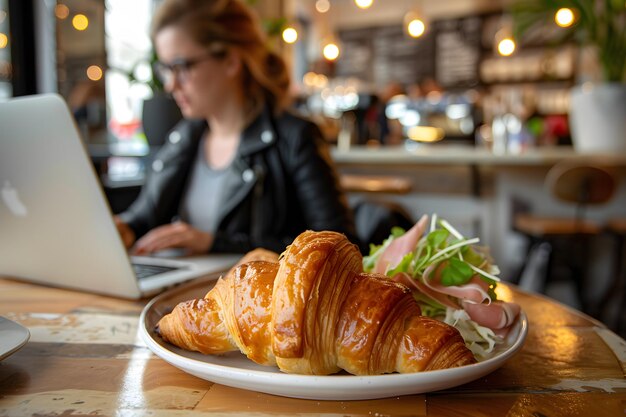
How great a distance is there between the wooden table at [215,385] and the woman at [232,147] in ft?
3.07

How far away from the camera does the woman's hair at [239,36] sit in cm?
179

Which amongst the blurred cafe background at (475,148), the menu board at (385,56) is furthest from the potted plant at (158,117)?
the menu board at (385,56)

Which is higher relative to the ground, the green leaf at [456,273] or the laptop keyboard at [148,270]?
the green leaf at [456,273]

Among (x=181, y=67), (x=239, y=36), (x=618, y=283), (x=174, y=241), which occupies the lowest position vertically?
(x=618, y=283)

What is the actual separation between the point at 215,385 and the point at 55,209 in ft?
1.42

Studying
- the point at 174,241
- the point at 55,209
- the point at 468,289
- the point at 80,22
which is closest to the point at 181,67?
the point at 174,241

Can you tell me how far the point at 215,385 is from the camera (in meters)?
0.55

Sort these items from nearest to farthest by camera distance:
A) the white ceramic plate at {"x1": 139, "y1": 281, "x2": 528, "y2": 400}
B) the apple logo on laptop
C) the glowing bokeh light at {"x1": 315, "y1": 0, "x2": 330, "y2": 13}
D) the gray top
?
the white ceramic plate at {"x1": 139, "y1": 281, "x2": 528, "y2": 400} < the apple logo on laptop < the gray top < the glowing bokeh light at {"x1": 315, "y1": 0, "x2": 330, "y2": 13}

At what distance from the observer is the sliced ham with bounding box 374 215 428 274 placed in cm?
74

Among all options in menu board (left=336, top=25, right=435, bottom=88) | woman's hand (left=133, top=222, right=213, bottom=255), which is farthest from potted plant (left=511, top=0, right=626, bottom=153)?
menu board (left=336, top=25, right=435, bottom=88)

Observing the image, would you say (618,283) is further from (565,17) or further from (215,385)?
(215,385)

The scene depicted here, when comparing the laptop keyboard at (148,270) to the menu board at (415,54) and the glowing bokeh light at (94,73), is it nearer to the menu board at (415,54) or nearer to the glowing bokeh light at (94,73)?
the glowing bokeh light at (94,73)

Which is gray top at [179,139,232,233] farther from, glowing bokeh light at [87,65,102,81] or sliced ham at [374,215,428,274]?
glowing bokeh light at [87,65,102,81]

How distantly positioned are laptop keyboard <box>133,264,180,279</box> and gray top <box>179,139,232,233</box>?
695 mm
